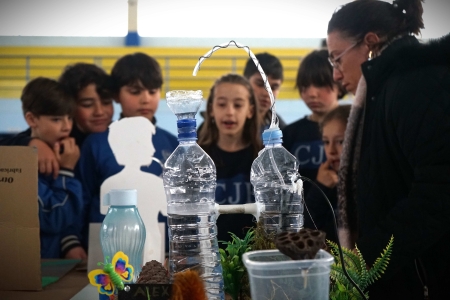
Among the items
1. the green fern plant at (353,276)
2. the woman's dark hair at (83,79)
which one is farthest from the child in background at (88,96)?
the green fern plant at (353,276)

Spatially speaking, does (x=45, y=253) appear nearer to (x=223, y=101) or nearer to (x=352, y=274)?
(x=223, y=101)

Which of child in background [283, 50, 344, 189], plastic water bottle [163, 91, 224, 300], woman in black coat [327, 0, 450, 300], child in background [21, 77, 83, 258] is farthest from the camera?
child in background [283, 50, 344, 189]

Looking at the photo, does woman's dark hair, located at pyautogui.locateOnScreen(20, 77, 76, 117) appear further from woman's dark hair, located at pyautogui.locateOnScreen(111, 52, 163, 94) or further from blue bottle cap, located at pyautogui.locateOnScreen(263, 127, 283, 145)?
blue bottle cap, located at pyautogui.locateOnScreen(263, 127, 283, 145)

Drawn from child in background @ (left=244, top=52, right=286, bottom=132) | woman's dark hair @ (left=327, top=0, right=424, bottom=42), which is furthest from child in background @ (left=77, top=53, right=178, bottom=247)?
woman's dark hair @ (left=327, top=0, right=424, bottom=42)

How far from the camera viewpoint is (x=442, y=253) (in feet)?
5.34

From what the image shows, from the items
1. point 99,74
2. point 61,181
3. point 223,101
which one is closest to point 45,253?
point 61,181

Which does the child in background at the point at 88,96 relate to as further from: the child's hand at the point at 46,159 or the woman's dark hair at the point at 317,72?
the woman's dark hair at the point at 317,72

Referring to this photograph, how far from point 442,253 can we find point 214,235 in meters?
0.86

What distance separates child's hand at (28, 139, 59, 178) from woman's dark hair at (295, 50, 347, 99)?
4.51ft

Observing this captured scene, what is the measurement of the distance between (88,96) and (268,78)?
3.23 ft

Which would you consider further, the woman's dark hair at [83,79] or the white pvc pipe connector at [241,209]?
the woman's dark hair at [83,79]

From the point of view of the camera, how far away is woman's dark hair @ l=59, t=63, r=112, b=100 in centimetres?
275

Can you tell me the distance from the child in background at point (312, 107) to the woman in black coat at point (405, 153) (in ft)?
2.36

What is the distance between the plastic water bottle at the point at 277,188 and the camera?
1134mm
